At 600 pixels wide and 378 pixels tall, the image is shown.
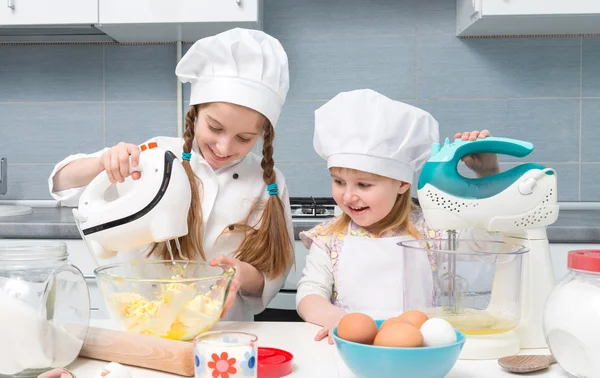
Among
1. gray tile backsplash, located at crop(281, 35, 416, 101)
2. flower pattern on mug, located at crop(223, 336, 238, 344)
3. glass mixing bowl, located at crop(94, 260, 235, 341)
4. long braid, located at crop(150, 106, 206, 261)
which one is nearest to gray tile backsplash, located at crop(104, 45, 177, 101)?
gray tile backsplash, located at crop(281, 35, 416, 101)

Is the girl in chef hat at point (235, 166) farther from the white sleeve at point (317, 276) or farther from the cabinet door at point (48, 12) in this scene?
the cabinet door at point (48, 12)

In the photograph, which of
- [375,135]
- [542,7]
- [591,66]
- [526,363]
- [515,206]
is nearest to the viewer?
[526,363]

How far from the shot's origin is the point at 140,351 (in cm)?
78

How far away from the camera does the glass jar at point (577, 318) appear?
0.69 metres

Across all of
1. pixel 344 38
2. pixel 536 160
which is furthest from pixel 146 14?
pixel 536 160

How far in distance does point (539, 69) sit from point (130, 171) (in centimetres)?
176

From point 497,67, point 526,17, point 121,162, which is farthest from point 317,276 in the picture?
point 497,67

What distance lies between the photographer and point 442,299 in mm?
856

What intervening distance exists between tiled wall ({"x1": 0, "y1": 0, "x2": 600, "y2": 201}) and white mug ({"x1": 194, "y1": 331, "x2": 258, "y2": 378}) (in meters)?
1.59

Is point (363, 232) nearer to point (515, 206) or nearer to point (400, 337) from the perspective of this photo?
point (515, 206)

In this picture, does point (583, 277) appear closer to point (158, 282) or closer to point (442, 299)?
point (442, 299)

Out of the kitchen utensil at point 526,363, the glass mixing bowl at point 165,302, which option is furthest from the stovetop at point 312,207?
the kitchen utensil at point 526,363

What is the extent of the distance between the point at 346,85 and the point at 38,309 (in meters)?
1.72

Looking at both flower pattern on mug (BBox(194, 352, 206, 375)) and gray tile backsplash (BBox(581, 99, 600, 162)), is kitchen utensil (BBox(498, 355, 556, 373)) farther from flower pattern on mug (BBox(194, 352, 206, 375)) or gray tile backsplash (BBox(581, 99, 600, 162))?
gray tile backsplash (BBox(581, 99, 600, 162))
